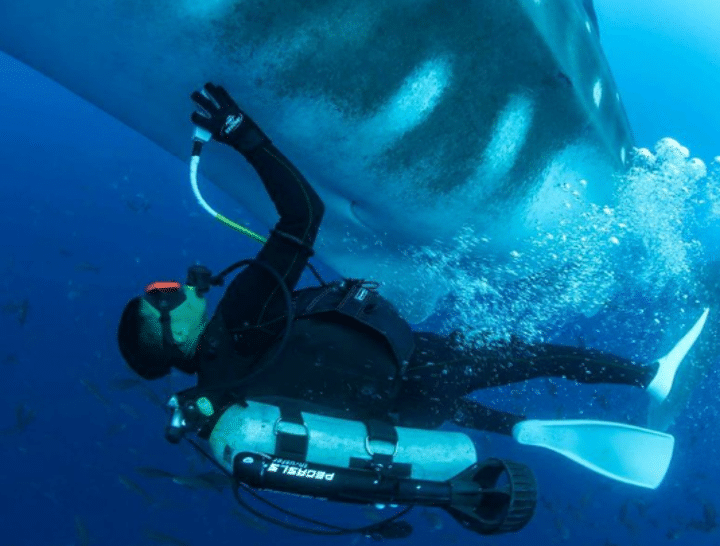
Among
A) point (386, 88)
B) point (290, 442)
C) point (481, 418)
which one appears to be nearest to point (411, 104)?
point (386, 88)

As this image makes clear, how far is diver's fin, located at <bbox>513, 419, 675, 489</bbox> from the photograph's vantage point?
10.3 feet

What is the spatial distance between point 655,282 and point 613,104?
1.96m

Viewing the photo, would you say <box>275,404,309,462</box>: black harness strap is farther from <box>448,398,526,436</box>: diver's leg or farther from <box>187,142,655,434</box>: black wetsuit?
<box>448,398,526,436</box>: diver's leg

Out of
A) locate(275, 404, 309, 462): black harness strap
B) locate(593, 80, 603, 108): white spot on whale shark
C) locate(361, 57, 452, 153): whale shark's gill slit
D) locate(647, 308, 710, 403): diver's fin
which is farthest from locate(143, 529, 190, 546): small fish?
locate(593, 80, 603, 108): white spot on whale shark

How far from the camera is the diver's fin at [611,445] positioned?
10.3 feet

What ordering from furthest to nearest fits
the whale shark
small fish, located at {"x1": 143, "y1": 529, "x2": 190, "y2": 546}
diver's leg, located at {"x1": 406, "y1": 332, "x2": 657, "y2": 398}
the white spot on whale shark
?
small fish, located at {"x1": 143, "y1": 529, "x2": 190, "y2": 546} → diver's leg, located at {"x1": 406, "y1": 332, "x2": 657, "y2": 398} → the white spot on whale shark → the whale shark

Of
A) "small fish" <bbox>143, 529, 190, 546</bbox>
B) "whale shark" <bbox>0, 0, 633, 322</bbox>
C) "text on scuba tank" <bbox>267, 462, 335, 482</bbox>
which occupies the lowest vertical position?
"small fish" <bbox>143, 529, 190, 546</bbox>

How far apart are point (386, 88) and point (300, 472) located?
1.36 metres

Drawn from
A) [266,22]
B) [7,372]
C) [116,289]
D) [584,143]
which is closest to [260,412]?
[266,22]

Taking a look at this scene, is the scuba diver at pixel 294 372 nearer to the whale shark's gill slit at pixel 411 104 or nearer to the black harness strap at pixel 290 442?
the black harness strap at pixel 290 442

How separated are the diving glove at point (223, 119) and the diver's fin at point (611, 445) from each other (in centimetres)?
217

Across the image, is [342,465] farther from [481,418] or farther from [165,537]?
[165,537]

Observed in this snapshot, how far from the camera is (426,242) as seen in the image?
9.50 ft

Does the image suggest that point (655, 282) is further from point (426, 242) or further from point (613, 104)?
point (426, 242)
